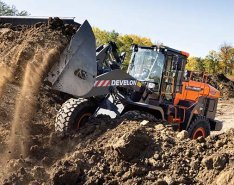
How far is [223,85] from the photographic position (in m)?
31.9

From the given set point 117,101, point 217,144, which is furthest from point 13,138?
point 217,144

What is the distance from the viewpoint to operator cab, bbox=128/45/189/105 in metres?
8.38

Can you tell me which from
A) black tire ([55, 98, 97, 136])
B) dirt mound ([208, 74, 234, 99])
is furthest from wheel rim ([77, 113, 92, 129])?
dirt mound ([208, 74, 234, 99])

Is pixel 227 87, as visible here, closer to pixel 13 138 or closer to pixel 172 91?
pixel 172 91

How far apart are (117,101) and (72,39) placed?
1.53 metres

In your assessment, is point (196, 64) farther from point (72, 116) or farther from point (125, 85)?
point (72, 116)

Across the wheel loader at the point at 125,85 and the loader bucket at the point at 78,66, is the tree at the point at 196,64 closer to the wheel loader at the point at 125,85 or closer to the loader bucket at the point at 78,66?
the wheel loader at the point at 125,85

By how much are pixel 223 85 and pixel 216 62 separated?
59.4 ft

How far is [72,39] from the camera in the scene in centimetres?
645

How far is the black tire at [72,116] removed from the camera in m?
6.78

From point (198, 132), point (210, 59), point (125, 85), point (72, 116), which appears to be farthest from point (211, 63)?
point (72, 116)

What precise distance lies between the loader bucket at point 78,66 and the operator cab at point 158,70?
188 cm

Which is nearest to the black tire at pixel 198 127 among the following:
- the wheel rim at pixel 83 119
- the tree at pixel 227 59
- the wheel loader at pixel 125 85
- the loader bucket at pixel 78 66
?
the wheel loader at pixel 125 85

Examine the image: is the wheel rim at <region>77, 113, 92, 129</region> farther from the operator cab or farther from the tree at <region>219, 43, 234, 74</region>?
the tree at <region>219, 43, 234, 74</region>
